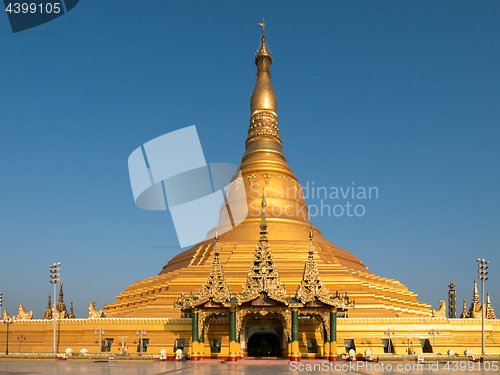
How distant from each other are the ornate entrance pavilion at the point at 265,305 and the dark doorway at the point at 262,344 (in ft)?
5.63

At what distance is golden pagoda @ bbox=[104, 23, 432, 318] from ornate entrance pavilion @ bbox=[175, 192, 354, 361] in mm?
2701

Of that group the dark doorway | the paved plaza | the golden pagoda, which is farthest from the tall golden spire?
the paved plaza

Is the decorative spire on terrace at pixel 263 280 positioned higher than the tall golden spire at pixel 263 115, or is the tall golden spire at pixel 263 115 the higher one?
the tall golden spire at pixel 263 115

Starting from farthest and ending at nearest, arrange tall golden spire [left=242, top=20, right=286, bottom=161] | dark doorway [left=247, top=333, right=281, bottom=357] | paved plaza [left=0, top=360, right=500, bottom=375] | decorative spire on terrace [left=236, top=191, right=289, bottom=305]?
tall golden spire [left=242, top=20, right=286, bottom=161]
dark doorway [left=247, top=333, right=281, bottom=357]
decorative spire on terrace [left=236, top=191, right=289, bottom=305]
paved plaza [left=0, top=360, right=500, bottom=375]

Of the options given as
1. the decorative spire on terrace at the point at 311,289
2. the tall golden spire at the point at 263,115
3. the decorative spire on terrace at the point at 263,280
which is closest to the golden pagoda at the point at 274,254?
the tall golden spire at the point at 263,115

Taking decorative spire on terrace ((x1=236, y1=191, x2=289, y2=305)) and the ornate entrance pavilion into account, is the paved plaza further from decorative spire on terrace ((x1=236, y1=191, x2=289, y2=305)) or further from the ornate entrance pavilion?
decorative spire on terrace ((x1=236, y1=191, x2=289, y2=305))

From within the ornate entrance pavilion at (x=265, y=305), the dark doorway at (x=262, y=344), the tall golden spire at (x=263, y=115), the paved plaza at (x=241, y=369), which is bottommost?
the dark doorway at (x=262, y=344)

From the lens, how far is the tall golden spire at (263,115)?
51.1 m

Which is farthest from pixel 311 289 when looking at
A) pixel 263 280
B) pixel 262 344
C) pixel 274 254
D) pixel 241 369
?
pixel 274 254

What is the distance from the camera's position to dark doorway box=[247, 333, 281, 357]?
3009cm

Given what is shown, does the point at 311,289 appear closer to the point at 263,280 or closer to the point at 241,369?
the point at 263,280

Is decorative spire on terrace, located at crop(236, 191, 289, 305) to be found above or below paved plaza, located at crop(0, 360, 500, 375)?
above

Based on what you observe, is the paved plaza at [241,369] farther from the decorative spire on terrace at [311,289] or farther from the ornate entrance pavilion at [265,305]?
Answer: the decorative spire on terrace at [311,289]

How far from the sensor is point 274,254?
Result: 38.5 m
